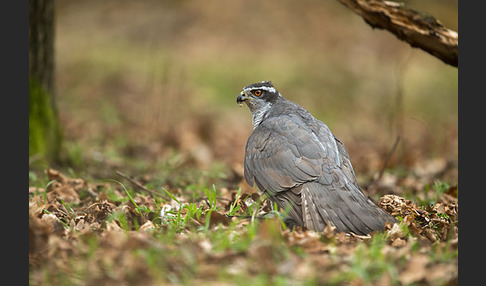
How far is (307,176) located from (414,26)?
106 inches

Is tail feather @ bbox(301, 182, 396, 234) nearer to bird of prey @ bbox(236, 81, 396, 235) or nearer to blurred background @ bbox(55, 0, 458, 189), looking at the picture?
bird of prey @ bbox(236, 81, 396, 235)

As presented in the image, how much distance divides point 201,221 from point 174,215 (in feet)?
1.55

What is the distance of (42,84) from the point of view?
291 inches

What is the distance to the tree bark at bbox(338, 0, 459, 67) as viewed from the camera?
6.04 m

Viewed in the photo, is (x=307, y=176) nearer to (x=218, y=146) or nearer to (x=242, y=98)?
(x=242, y=98)

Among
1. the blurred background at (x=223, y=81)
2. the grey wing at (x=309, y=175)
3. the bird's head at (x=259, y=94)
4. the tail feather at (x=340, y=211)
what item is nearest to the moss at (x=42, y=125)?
the blurred background at (x=223, y=81)

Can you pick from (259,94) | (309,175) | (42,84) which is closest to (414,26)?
(259,94)

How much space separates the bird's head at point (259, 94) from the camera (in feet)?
20.1

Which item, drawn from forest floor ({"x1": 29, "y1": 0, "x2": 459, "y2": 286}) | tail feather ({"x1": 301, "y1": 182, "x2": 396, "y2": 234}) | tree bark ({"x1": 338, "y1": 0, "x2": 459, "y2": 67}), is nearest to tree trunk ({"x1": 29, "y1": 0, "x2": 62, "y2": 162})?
forest floor ({"x1": 29, "y1": 0, "x2": 459, "y2": 286})

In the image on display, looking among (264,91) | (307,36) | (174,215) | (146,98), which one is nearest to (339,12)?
(307,36)

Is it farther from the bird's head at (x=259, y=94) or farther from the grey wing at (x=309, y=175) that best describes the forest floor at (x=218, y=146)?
the bird's head at (x=259, y=94)

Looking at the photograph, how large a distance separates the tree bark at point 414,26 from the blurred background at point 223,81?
151 centimetres

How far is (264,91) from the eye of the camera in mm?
6137

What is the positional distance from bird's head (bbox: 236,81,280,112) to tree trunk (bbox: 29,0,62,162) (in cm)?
314
